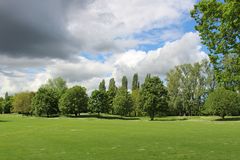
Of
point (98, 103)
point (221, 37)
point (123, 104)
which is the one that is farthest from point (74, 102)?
point (221, 37)

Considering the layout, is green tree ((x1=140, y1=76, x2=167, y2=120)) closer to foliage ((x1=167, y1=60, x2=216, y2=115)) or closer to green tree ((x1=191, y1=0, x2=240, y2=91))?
foliage ((x1=167, y1=60, x2=216, y2=115))

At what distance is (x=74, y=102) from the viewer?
13075 centimetres

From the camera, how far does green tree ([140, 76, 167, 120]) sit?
106 m

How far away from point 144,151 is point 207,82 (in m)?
110

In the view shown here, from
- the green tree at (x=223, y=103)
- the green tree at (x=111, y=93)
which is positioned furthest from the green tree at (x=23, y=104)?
the green tree at (x=223, y=103)

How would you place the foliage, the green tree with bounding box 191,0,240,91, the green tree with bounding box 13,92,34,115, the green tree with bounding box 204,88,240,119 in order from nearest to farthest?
1. the green tree with bounding box 191,0,240,91
2. the green tree with bounding box 204,88,240,119
3. the foliage
4. the green tree with bounding box 13,92,34,115

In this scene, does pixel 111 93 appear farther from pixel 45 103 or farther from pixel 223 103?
pixel 223 103

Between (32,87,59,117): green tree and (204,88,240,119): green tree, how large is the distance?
215ft

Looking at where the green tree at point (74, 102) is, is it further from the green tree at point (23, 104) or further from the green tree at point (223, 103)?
the green tree at point (223, 103)

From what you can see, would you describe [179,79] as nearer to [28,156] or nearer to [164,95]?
[164,95]

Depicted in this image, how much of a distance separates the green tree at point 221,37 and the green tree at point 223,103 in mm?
80093

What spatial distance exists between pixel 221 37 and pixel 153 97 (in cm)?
7928

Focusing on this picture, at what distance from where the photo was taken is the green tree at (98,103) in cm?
13225

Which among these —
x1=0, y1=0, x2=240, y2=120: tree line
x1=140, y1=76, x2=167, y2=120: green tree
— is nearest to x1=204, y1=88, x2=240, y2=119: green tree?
x1=0, y1=0, x2=240, y2=120: tree line
